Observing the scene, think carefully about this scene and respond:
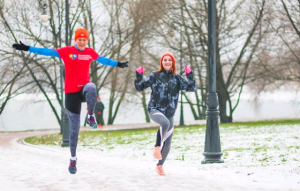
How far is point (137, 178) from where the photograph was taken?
31.6ft

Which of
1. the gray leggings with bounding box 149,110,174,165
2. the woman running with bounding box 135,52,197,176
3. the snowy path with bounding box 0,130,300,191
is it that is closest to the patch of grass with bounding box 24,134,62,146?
the snowy path with bounding box 0,130,300,191

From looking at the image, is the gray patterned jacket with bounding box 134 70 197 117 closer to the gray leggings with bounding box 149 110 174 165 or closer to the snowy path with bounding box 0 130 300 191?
the gray leggings with bounding box 149 110 174 165

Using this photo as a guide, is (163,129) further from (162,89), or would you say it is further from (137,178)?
Answer: (137,178)

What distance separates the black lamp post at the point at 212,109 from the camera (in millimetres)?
11906

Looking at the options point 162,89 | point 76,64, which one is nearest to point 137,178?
point 162,89

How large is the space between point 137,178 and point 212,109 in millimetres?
3140

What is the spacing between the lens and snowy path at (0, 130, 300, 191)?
8523mm

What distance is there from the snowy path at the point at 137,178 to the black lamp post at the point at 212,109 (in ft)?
1.22

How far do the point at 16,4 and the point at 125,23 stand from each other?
7.40 m

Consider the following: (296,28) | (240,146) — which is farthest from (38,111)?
(240,146)

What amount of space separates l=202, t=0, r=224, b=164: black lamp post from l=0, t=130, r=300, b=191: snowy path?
0.37m

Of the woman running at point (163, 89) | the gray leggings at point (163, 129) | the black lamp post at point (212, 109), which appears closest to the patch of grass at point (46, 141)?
the black lamp post at point (212, 109)

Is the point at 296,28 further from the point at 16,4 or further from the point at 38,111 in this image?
the point at 38,111

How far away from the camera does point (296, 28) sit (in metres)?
28.9
